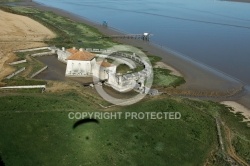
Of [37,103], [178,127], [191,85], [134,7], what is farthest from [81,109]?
[134,7]

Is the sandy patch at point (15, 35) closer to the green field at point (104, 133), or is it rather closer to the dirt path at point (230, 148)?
the green field at point (104, 133)

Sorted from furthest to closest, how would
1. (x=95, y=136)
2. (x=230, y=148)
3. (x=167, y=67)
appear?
(x=167, y=67) → (x=230, y=148) → (x=95, y=136)

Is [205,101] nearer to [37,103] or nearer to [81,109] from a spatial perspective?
[81,109]

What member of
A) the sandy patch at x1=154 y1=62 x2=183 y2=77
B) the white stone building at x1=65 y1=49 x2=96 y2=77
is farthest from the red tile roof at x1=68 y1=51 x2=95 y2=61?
the sandy patch at x1=154 y1=62 x2=183 y2=77

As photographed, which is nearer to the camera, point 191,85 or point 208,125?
point 208,125

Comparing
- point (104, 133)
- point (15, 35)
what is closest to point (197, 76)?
point (104, 133)

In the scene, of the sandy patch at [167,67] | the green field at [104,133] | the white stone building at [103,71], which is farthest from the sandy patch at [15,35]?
the sandy patch at [167,67]

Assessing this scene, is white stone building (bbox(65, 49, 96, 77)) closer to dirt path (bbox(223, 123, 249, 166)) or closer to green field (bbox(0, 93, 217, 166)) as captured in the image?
green field (bbox(0, 93, 217, 166))

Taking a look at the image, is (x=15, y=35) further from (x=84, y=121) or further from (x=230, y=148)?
(x=230, y=148)

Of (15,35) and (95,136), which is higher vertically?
(95,136)
